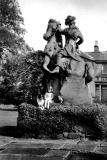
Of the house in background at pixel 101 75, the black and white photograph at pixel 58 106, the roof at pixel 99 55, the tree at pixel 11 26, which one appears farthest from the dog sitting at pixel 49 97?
the roof at pixel 99 55

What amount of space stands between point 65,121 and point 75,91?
4.13 feet

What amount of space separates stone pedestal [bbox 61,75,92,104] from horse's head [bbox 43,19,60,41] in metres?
1.58

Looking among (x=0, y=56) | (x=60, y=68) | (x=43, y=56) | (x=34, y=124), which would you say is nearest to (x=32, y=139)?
(x=34, y=124)

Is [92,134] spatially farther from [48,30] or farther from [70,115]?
[48,30]

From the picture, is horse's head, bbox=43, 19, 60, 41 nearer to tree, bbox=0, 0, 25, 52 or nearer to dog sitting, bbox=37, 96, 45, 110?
dog sitting, bbox=37, 96, 45, 110

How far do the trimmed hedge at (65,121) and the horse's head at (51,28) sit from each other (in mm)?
2503

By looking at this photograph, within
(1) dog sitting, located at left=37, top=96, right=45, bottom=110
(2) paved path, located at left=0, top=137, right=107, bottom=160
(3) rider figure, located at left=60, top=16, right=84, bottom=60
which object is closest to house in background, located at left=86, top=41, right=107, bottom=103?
(3) rider figure, located at left=60, top=16, right=84, bottom=60

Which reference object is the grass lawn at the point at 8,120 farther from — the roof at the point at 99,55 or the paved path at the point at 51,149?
the roof at the point at 99,55

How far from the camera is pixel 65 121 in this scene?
948cm

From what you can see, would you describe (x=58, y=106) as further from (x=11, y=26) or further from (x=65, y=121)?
(x=11, y=26)

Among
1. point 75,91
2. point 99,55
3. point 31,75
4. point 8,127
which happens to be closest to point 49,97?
point 75,91

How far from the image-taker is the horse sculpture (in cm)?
1045

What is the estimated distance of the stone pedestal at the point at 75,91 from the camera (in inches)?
408

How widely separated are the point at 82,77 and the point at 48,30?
74.1 inches
